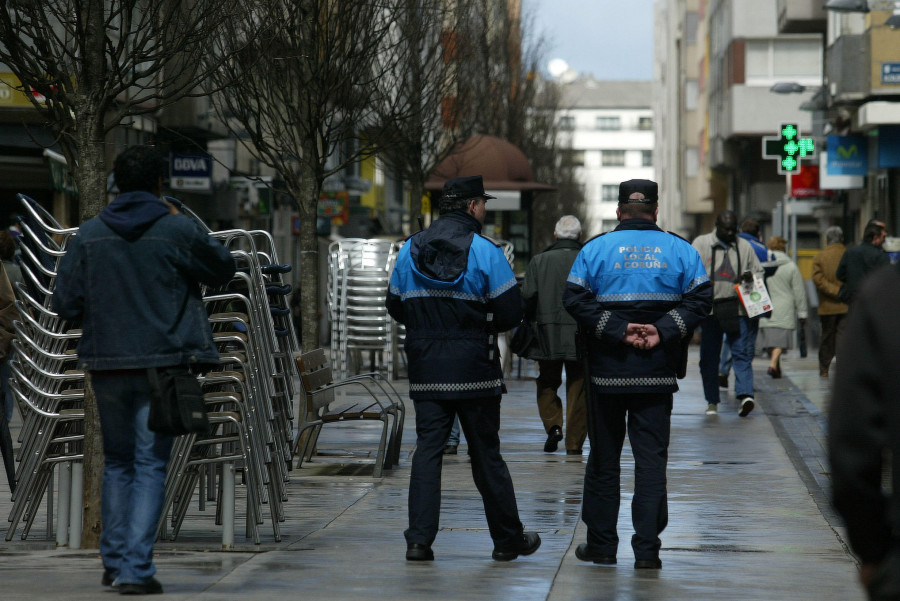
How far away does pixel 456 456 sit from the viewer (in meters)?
13.0

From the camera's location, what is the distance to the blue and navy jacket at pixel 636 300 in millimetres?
7602

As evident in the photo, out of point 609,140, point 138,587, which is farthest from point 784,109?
point 609,140

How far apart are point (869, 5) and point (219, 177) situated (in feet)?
54.4

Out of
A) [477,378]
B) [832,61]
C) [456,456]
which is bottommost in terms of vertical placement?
[456,456]

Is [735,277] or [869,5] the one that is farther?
[869,5]

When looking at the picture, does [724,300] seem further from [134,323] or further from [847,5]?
[134,323]

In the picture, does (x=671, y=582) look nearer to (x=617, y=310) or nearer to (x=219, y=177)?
(x=617, y=310)

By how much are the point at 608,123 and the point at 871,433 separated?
559 ft

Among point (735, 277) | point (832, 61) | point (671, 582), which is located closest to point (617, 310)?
point (671, 582)

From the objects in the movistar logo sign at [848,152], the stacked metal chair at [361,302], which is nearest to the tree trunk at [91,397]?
the stacked metal chair at [361,302]

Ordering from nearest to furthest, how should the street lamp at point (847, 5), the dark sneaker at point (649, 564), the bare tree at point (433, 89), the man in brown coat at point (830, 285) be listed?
the dark sneaker at point (649, 564) < the bare tree at point (433, 89) < the man in brown coat at point (830, 285) < the street lamp at point (847, 5)

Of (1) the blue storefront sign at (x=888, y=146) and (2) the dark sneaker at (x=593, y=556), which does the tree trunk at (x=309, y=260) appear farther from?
(1) the blue storefront sign at (x=888, y=146)

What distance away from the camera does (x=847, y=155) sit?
32.3 m

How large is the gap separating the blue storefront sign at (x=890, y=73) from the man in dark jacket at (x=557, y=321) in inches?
653
